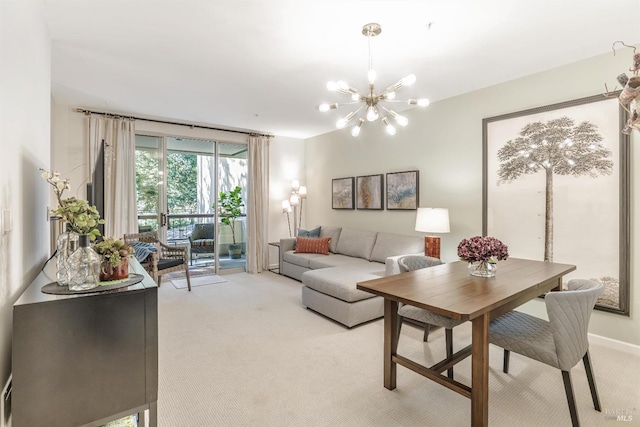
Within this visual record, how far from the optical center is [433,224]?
3.49 meters

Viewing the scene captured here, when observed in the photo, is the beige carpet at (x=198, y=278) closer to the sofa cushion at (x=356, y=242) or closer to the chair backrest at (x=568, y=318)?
the sofa cushion at (x=356, y=242)

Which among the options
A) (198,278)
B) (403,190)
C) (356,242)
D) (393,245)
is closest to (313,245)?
(356,242)

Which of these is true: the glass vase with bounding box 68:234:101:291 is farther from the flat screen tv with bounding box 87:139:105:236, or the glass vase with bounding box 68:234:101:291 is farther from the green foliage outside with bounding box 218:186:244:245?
the green foliage outside with bounding box 218:186:244:245

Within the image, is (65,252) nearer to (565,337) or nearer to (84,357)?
(84,357)

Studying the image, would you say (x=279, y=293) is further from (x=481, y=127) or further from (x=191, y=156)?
(x=481, y=127)

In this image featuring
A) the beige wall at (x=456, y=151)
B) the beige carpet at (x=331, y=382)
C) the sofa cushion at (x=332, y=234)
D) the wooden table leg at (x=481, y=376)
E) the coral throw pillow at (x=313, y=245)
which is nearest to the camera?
the wooden table leg at (x=481, y=376)

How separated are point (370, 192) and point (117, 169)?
3873 mm

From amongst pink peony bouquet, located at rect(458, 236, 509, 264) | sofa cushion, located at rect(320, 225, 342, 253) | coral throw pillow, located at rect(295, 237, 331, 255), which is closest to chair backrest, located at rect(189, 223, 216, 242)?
coral throw pillow, located at rect(295, 237, 331, 255)

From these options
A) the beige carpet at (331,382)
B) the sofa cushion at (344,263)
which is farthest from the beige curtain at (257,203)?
the beige carpet at (331,382)

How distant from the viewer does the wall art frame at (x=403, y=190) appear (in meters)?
4.30

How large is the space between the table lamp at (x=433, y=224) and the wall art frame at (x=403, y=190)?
750mm

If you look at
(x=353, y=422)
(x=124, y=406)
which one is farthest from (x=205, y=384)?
(x=353, y=422)

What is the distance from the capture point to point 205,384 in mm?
2230

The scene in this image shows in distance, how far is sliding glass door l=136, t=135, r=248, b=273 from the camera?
16.4ft
